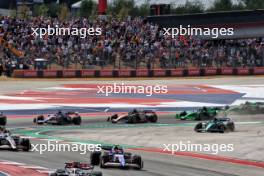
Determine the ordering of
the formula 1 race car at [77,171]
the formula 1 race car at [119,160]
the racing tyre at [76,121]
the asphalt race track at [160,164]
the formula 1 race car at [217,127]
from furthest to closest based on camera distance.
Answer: the racing tyre at [76,121] → the formula 1 race car at [217,127] → the formula 1 race car at [119,160] → the asphalt race track at [160,164] → the formula 1 race car at [77,171]

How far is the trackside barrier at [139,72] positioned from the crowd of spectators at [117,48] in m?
0.39

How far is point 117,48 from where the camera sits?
53.4 metres

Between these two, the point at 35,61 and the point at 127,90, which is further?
the point at 35,61

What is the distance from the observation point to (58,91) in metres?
46.6

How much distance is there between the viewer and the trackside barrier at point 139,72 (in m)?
52.3

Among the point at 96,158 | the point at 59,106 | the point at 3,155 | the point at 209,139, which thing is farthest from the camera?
the point at 59,106

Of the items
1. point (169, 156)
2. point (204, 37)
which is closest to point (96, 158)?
point (169, 156)

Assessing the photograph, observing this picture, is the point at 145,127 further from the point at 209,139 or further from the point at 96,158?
the point at 96,158

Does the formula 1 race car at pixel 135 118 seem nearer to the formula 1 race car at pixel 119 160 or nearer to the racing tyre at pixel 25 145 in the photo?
the racing tyre at pixel 25 145

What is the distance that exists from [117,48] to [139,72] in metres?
2.56

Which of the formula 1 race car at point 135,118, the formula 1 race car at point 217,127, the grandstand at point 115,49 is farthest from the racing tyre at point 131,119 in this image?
the grandstand at point 115,49

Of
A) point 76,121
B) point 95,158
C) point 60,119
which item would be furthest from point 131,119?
point 95,158

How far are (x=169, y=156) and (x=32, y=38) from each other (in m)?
29.9

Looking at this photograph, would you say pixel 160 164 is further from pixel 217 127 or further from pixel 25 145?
pixel 217 127
